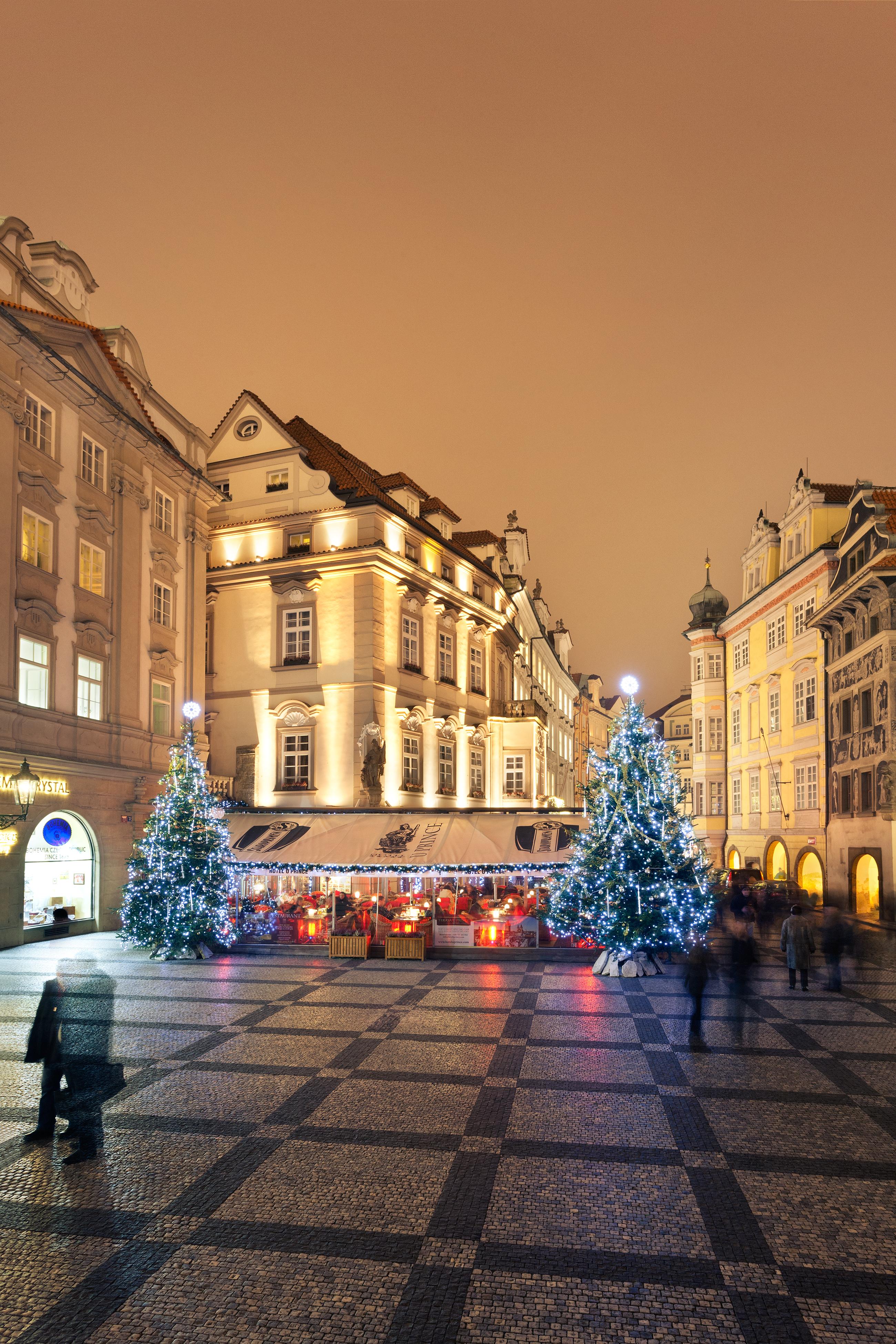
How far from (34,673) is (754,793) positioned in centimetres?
3872

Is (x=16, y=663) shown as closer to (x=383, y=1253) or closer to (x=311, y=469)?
(x=311, y=469)

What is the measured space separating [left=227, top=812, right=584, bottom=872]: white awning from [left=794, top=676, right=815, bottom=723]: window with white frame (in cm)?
1992

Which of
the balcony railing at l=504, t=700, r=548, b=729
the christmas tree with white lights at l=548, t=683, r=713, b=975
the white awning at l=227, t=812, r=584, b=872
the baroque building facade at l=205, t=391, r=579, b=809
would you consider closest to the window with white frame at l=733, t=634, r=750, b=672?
the balcony railing at l=504, t=700, r=548, b=729

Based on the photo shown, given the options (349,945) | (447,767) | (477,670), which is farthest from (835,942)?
(477,670)

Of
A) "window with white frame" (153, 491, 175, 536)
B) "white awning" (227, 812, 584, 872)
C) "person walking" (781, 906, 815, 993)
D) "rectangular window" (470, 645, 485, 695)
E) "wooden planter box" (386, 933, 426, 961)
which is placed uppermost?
"window with white frame" (153, 491, 175, 536)

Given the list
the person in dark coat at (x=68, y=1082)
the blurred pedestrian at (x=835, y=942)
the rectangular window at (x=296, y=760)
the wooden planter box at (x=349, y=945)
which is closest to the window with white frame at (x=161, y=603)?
the rectangular window at (x=296, y=760)

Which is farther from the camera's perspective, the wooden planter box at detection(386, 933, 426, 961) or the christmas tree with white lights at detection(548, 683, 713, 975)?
the wooden planter box at detection(386, 933, 426, 961)

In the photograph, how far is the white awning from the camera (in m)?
25.8

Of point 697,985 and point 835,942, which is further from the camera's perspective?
point 835,942

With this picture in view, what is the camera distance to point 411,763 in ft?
125

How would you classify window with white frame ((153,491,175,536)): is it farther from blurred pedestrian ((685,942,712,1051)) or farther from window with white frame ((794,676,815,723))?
window with white frame ((794,676,815,723))

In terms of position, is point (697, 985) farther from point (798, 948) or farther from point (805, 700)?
point (805, 700)

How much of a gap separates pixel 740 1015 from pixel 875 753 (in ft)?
81.5

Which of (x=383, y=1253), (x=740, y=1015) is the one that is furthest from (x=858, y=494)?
(x=383, y=1253)
